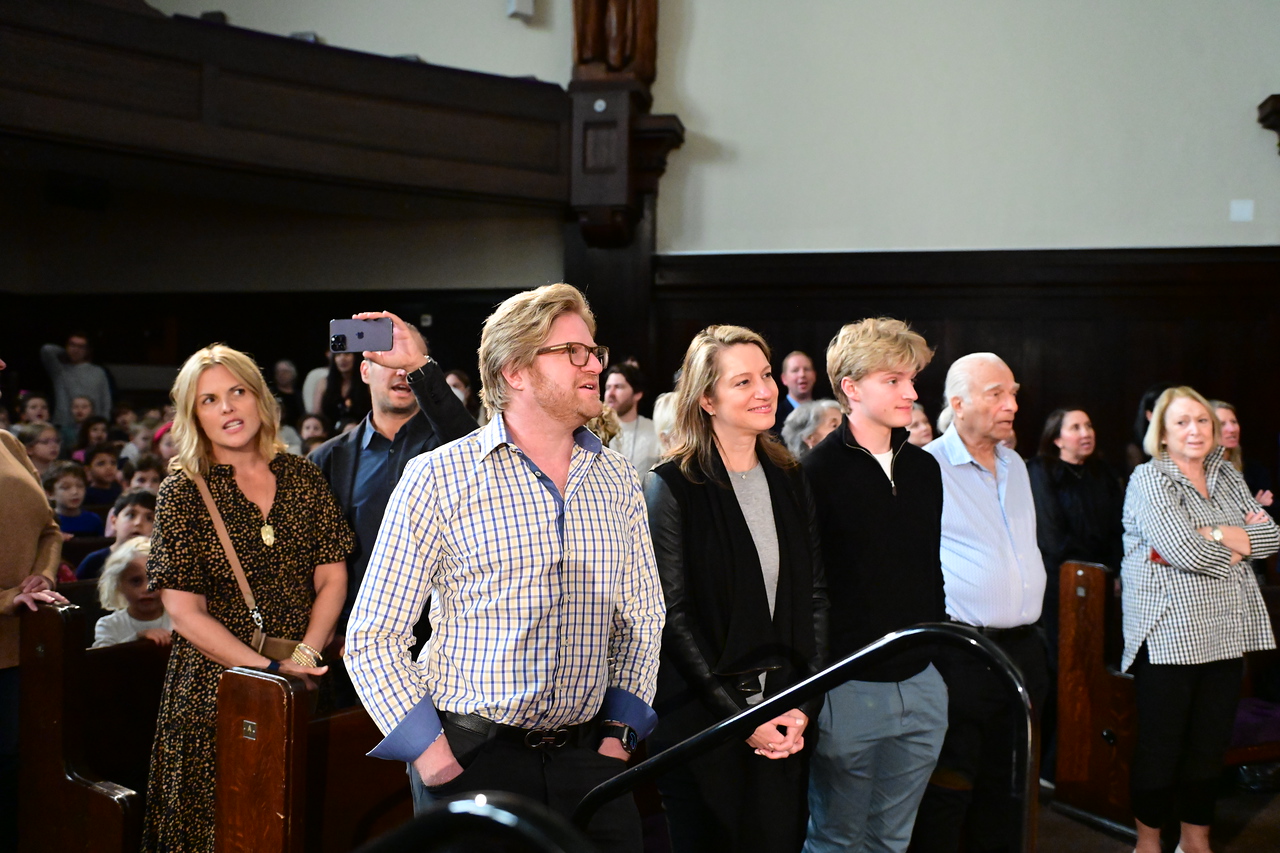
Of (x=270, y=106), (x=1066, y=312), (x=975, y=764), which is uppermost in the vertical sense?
(x=270, y=106)

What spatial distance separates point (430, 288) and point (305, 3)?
2153 mm

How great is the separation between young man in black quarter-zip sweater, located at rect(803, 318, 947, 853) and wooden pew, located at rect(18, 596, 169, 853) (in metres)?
1.67

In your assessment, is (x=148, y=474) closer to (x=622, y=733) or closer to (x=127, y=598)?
(x=127, y=598)

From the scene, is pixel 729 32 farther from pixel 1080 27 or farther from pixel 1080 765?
pixel 1080 765

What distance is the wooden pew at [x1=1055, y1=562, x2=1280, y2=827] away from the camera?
12.2 feet

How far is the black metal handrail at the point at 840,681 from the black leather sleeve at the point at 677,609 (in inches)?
9.1

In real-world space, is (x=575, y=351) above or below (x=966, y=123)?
below

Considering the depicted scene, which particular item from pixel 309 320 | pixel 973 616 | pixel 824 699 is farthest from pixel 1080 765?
pixel 309 320

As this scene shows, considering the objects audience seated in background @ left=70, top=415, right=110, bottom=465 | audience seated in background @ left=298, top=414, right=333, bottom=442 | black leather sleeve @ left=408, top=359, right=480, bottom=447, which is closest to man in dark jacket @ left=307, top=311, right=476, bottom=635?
black leather sleeve @ left=408, top=359, right=480, bottom=447

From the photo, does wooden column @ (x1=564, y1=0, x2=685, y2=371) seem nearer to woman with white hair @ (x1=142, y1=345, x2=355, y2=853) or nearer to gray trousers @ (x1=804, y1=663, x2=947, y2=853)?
woman with white hair @ (x1=142, y1=345, x2=355, y2=853)

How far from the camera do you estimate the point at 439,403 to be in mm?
2375

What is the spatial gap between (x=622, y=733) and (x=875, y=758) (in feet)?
2.69

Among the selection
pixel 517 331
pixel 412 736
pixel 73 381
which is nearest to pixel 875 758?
pixel 412 736

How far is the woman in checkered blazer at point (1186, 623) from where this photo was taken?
10.5 feet
